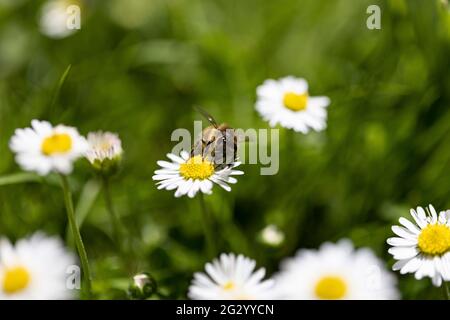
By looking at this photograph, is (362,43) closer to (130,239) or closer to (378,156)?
(378,156)

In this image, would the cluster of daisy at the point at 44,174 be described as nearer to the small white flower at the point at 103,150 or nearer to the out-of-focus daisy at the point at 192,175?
the small white flower at the point at 103,150

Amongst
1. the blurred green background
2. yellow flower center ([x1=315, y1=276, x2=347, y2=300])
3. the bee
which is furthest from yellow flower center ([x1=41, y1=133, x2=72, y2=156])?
yellow flower center ([x1=315, y1=276, x2=347, y2=300])

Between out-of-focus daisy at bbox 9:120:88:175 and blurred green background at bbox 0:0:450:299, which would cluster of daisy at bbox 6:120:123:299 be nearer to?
out-of-focus daisy at bbox 9:120:88:175

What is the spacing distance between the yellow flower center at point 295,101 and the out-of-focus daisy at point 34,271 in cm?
73

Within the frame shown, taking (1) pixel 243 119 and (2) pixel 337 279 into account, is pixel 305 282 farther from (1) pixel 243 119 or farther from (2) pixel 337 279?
(1) pixel 243 119

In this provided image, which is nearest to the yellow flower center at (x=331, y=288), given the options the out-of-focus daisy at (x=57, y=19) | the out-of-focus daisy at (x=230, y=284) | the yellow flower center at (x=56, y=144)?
the out-of-focus daisy at (x=230, y=284)

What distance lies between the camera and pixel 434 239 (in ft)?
4.39

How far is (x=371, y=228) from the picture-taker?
1.80m

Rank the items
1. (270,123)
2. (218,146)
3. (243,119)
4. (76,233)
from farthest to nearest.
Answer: (243,119)
(270,123)
(218,146)
(76,233)

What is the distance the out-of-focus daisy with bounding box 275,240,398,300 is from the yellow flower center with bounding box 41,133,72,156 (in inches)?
21.5

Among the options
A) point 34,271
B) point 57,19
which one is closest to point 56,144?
point 34,271

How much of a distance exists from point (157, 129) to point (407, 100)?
83cm

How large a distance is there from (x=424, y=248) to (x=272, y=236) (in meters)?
0.49

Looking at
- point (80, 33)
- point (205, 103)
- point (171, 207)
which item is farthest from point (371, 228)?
point (80, 33)
